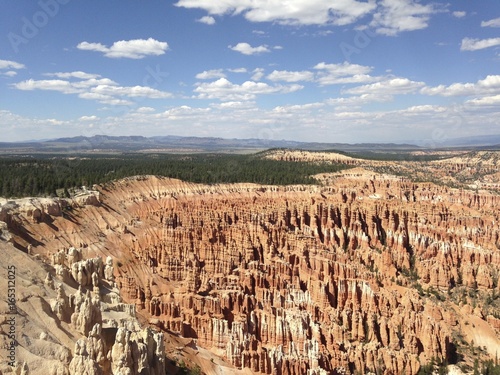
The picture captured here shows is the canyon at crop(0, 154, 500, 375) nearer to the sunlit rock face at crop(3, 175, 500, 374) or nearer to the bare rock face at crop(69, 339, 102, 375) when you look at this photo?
the bare rock face at crop(69, 339, 102, 375)

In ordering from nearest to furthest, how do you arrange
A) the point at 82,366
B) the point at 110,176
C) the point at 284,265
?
the point at 82,366, the point at 284,265, the point at 110,176

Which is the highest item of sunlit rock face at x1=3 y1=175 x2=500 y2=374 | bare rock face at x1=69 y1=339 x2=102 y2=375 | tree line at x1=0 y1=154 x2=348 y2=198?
tree line at x1=0 y1=154 x2=348 y2=198

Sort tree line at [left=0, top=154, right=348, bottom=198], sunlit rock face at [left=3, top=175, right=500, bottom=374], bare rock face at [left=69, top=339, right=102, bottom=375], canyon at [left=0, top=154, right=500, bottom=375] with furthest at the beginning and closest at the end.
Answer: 1. tree line at [left=0, top=154, right=348, bottom=198]
2. sunlit rock face at [left=3, top=175, right=500, bottom=374]
3. canyon at [left=0, top=154, right=500, bottom=375]
4. bare rock face at [left=69, top=339, right=102, bottom=375]

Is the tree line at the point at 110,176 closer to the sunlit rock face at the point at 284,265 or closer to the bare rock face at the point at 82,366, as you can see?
the sunlit rock face at the point at 284,265

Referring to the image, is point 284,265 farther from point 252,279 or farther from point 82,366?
point 82,366

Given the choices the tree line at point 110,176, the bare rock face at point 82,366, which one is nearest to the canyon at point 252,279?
the bare rock face at point 82,366

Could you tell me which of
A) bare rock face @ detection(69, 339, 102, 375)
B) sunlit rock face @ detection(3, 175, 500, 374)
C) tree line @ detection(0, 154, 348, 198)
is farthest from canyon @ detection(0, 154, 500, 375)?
tree line @ detection(0, 154, 348, 198)

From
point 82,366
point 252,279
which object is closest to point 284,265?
point 252,279
